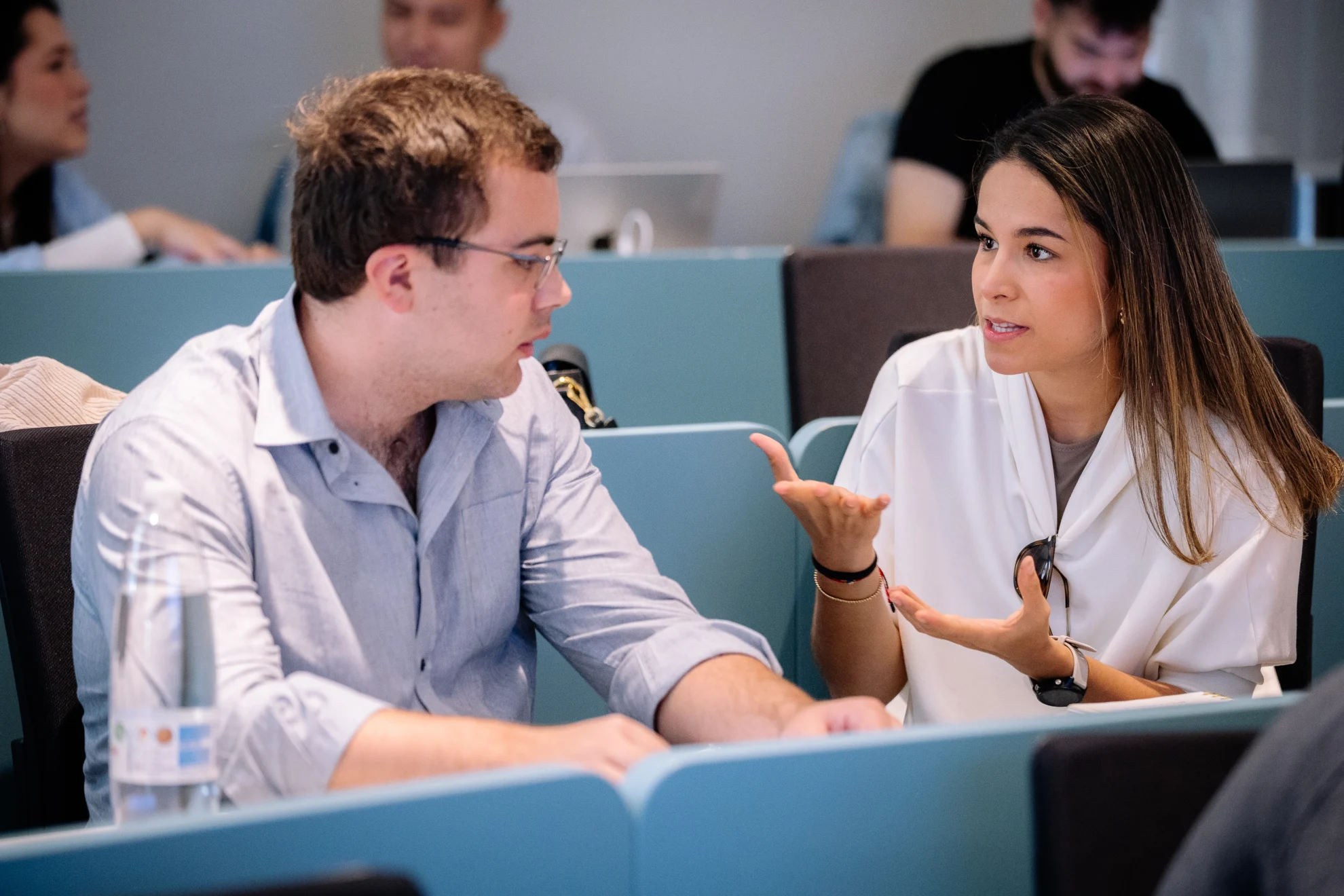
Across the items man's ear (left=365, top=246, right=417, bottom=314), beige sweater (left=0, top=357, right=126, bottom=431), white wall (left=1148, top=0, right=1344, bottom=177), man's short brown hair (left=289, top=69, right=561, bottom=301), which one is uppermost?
white wall (left=1148, top=0, right=1344, bottom=177)

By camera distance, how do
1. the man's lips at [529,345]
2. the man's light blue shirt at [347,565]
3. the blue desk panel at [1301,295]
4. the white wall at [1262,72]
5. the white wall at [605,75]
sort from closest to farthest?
the man's light blue shirt at [347,565]
the man's lips at [529,345]
the blue desk panel at [1301,295]
the white wall at [605,75]
the white wall at [1262,72]

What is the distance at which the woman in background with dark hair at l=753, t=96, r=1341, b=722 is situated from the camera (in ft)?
4.53

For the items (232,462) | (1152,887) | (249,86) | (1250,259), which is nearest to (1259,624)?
(1152,887)

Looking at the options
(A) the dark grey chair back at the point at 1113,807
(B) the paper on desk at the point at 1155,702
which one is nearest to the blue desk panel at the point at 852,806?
(A) the dark grey chair back at the point at 1113,807

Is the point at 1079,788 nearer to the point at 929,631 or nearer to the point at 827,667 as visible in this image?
the point at 929,631

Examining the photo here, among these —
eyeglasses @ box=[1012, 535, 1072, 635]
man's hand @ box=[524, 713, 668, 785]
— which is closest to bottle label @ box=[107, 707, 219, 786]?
man's hand @ box=[524, 713, 668, 785]

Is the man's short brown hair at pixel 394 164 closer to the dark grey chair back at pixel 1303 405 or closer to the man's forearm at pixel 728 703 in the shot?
the man's forearm at pixel 728 703

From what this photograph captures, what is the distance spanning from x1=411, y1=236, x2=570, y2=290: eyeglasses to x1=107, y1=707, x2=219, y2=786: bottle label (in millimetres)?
513

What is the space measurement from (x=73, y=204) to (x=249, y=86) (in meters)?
1.16

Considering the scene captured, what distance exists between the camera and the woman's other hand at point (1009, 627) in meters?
1.24

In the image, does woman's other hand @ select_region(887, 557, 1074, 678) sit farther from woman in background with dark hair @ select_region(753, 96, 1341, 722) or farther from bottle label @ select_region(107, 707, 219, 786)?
bottle label @ select_region(107, 707, 219, 786)

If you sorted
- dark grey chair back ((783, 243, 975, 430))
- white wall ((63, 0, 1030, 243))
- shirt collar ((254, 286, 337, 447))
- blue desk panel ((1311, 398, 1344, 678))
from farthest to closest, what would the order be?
white wall ((63, 0, 1030, 243)) → dark grey chair back ((783, 243, 975, 430)) → blue desk panel ((1311, 398, 1344, 678)) → shirt collar ((254, 286, 337, 447))

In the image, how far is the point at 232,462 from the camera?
1127 millimetres

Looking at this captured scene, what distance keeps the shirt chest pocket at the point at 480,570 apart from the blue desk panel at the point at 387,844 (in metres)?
0.54
